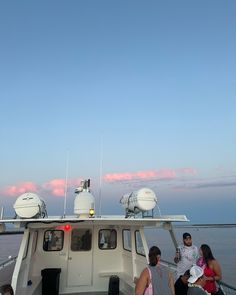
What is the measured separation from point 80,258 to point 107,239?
0.85m

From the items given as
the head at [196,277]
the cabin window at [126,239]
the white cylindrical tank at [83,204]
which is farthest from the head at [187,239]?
the cabin window at [126,239]

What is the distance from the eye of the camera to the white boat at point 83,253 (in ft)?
25.0

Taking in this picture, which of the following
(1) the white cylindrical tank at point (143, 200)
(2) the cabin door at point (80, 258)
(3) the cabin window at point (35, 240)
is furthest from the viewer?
(2) the cabin door at point (80, 258)

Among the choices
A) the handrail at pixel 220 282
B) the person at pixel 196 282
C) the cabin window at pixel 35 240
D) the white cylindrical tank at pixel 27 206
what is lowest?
the handrail at pixel 220 282

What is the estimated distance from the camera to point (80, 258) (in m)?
8.56

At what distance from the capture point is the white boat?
7625 mm

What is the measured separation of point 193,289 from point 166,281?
2.70 ft

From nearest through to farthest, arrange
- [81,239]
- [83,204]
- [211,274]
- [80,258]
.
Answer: [211,274]
[83,204]
[80,258]
[81,239]

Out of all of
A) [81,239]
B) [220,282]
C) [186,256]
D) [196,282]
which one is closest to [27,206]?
[81,239]

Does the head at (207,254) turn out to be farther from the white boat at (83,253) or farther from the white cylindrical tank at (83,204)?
the white cylindrical tank at (83,204)

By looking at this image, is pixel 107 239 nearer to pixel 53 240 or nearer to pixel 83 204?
pixel 53 240

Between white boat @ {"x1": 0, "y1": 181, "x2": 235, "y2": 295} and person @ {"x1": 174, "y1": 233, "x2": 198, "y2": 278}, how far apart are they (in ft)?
4.73

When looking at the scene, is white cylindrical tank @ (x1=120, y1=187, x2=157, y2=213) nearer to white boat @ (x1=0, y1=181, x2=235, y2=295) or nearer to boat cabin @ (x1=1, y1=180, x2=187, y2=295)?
white boat @ (x1=0, y1=181, x2=235, y2=295)

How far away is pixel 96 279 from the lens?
8.49m
